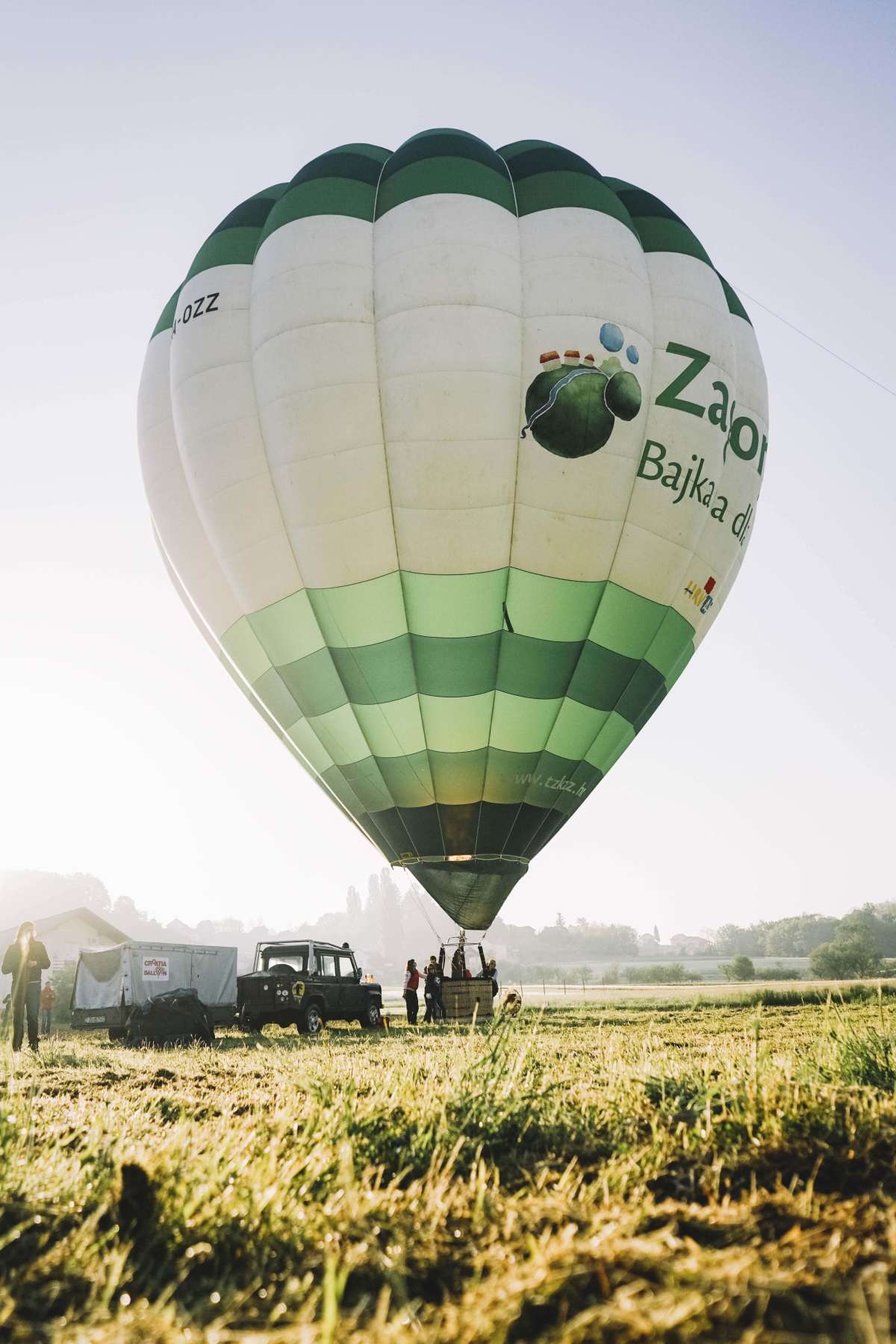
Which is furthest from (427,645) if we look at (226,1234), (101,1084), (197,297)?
(226,1234)

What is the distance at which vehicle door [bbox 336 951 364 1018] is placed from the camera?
2027cm

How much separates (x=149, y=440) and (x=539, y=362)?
7.59 m

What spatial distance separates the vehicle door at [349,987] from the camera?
2027 centimetres

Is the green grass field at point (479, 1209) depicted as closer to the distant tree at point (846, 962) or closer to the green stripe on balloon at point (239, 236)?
the green stripe on balloon at point (239, 236)

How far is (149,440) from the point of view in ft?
56.9

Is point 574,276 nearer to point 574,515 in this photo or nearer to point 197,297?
point 574,515

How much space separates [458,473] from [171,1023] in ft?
31.3

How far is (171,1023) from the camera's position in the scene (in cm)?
1451

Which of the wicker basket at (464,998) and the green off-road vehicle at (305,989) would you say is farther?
the wicker basket at (464,998)

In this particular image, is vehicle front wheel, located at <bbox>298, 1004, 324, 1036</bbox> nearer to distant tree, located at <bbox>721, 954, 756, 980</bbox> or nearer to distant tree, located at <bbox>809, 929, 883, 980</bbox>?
distant tree, located at <bbox>809, 929, 883, 980</bbox>

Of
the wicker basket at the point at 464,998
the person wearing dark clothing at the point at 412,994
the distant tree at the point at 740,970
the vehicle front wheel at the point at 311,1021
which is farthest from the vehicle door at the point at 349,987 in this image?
the distant tree at the point at 740,970

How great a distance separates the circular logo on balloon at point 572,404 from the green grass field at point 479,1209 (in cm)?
997

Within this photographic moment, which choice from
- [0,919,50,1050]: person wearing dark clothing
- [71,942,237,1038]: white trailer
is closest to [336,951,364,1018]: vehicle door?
[71,942,237,1038]: white trailer

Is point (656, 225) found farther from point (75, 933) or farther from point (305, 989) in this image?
point (75, 933)
